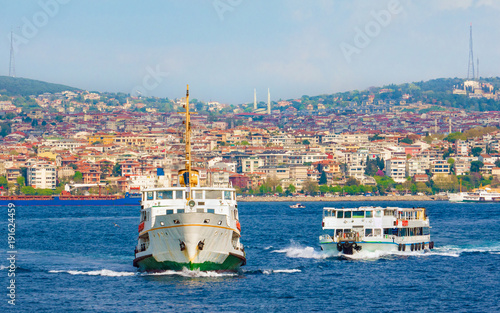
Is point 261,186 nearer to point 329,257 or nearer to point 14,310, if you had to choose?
point 329,257

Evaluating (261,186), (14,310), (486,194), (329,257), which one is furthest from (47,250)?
(261,186)

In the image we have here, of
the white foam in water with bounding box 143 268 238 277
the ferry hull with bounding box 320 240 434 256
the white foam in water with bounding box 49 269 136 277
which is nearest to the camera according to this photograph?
the white foam in water with bounding box 143 268 238 277

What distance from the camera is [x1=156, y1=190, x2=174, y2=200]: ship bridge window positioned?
41938 mm

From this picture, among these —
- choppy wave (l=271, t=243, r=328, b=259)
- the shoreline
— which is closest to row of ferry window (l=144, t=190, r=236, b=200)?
choppy wave (l=271, t=243, r=328, b=259)

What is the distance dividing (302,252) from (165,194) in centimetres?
1371

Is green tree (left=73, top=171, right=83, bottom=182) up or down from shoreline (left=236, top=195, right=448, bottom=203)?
up

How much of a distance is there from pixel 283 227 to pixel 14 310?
4765cm

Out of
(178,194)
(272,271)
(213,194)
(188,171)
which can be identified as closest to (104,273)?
(178,194)

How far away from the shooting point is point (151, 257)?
40656 millimetres

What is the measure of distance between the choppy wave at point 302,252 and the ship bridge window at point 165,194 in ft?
37.1

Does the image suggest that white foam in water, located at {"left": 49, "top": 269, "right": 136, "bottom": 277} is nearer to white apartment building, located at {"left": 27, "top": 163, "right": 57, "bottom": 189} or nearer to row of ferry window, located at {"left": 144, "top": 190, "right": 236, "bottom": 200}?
row of ferry window, located at {"left": 144, "top": 190, "right": 236, "bottom": 200}

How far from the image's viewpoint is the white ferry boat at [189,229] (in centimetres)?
3909

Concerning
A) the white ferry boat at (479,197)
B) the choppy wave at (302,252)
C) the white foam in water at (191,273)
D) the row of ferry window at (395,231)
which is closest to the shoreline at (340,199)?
the white ferry boat at (479,197)

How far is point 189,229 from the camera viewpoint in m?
38.8
